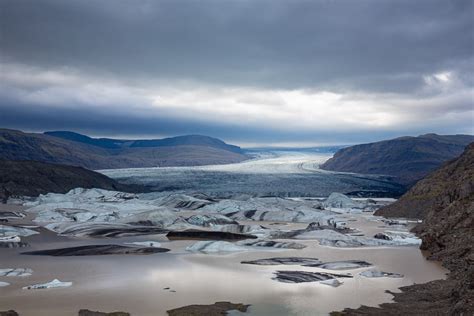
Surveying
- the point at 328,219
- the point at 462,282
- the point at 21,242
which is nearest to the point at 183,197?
the point at 328,219

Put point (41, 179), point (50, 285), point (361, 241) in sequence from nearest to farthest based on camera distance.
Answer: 1. point (50, 285)
2. point (361, 241)
3. point (41, 179)

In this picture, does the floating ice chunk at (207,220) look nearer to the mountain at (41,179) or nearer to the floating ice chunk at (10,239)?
the floating ice chunk at (10,239)

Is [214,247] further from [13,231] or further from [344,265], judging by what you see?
[13,231]

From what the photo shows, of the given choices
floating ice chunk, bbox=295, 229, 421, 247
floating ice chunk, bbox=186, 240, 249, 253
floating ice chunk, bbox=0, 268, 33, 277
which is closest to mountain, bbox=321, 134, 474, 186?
floating ice chunk, bbox=295, 229, 421, 247

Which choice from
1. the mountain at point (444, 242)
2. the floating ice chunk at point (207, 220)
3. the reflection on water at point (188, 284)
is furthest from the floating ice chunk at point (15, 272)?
the floating ice chunk at point (207, 220)

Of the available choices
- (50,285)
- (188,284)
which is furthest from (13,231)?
(188,284)
